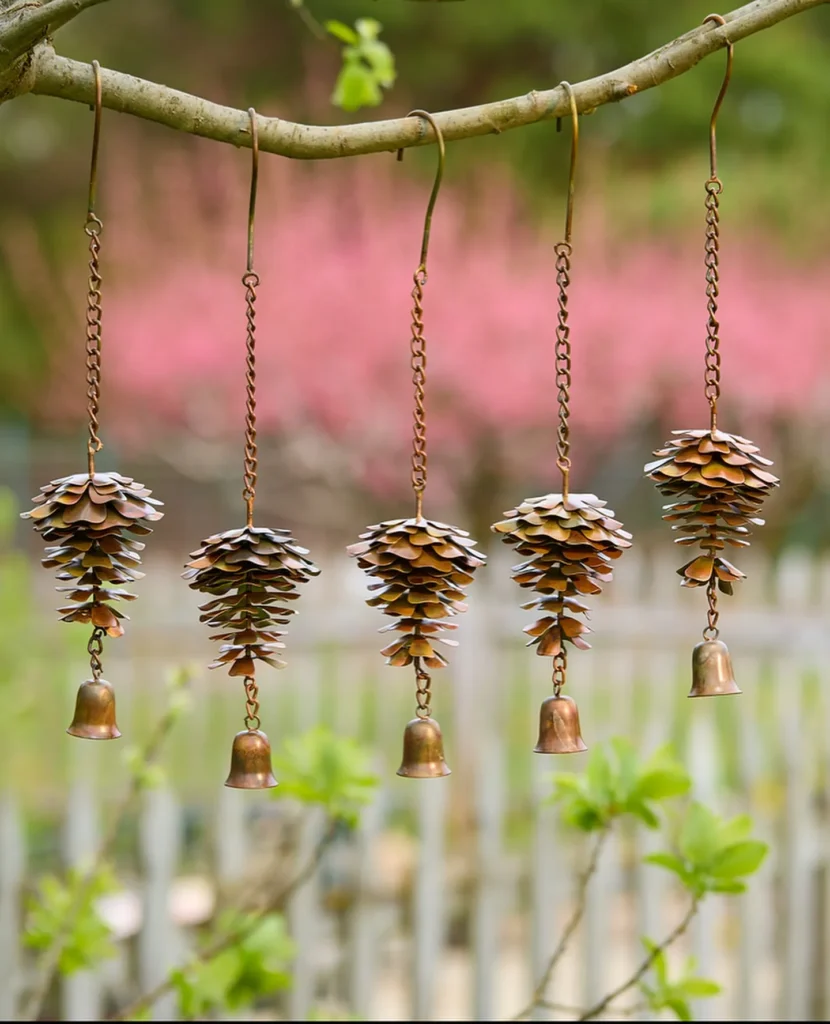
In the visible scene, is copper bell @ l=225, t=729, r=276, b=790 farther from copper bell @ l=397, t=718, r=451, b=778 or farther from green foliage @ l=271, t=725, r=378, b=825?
green foliage @ l=271, t=725, r=378, b=825

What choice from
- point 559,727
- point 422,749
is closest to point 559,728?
point 559,727

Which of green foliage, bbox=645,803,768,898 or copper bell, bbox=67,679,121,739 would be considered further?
green foliage, bbox=645,803,768,898

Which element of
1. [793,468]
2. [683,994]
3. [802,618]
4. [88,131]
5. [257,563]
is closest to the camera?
[257,563]

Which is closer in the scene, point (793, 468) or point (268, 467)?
point (793, 468)

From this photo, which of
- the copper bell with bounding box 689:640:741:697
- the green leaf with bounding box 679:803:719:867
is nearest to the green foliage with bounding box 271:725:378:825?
the green leaf with bounding box 679:803:719:867

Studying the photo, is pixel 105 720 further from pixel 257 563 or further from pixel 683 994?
pixel 683 994

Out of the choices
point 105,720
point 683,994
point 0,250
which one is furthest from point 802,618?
point 0,250
